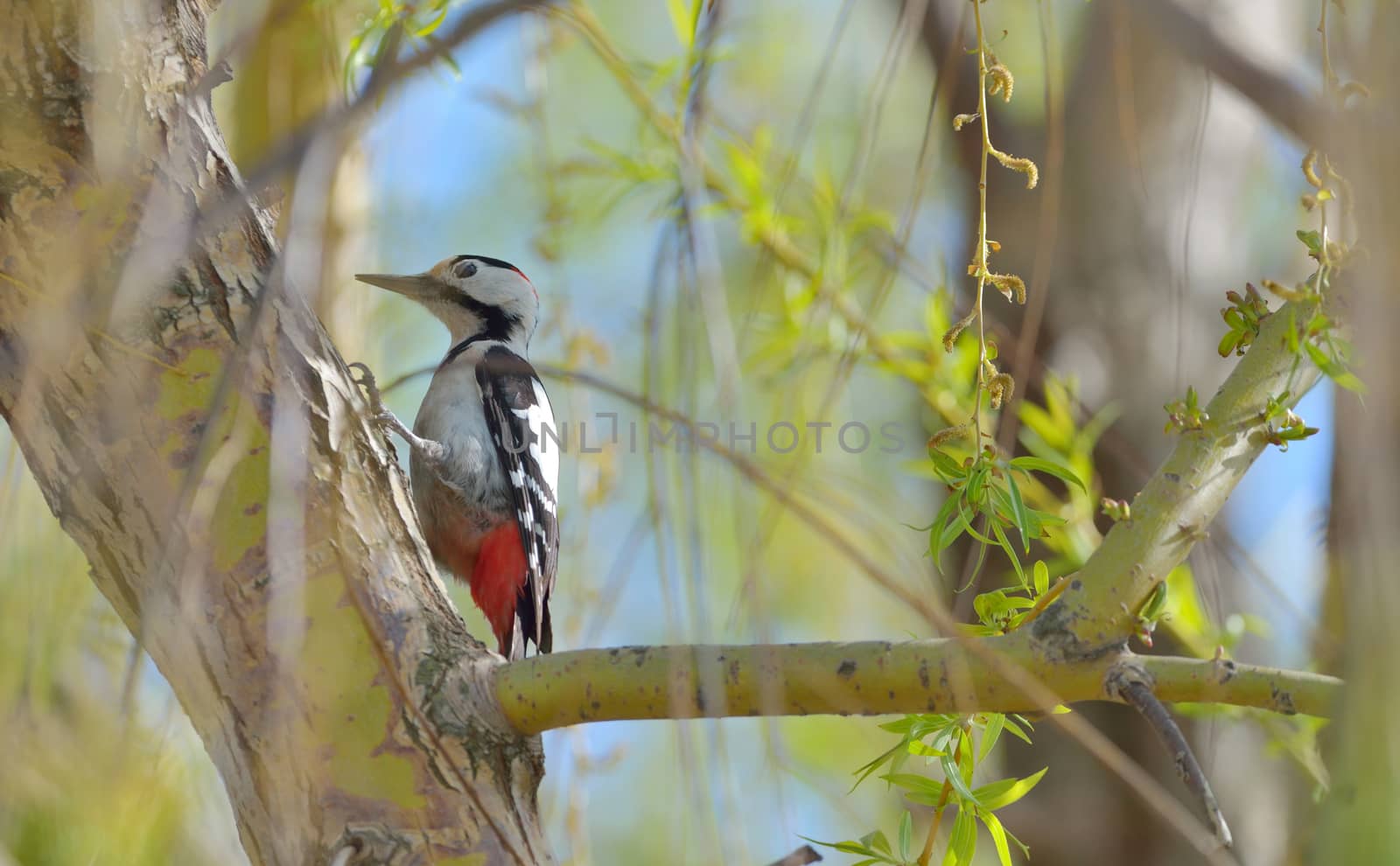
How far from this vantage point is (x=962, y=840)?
1444 mm

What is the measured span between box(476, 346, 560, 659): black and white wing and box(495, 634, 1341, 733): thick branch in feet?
5.46

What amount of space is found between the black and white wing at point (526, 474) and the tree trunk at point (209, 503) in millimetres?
1451

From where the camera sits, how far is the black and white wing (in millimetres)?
3195

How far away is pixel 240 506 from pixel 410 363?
2579 millimetres

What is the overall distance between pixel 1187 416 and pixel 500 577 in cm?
215

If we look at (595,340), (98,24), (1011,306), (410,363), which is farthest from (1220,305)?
(98,24)

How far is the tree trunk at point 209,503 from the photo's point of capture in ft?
5.10

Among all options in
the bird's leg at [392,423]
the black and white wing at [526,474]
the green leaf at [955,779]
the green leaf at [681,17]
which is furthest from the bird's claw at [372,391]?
the green leaf at [955,779]

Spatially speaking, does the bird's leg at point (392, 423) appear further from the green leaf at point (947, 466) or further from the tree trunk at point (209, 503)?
the green leaf at point (947, 466)

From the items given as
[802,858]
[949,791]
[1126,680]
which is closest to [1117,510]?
[1126,680]

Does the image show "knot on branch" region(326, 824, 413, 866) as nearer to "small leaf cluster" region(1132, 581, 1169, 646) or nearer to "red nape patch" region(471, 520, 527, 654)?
"small leaf cluster" region(1132, 581, 1169, 646)

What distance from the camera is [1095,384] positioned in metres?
3.62

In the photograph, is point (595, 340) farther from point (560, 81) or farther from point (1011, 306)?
point (560, 81)

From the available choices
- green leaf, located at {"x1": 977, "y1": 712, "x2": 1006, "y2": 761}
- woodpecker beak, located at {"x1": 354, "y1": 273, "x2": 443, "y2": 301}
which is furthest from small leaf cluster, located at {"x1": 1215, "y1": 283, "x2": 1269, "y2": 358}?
woodpecker beak, located at {"x1": 354, "y1": 273, "x2": 443, "y2": 301}
